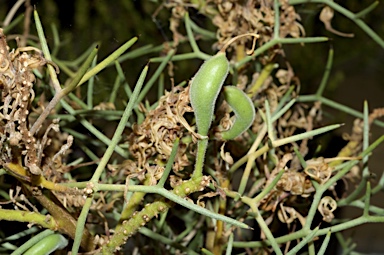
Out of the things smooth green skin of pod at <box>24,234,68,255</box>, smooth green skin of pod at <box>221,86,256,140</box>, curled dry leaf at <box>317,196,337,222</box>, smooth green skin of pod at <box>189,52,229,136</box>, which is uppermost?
smooth green skin of pod at <box>189,52,229,136</box>

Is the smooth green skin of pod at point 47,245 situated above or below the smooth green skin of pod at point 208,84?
below

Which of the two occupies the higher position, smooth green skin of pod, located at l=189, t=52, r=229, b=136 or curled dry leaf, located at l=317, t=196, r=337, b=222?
smooth green skin of pod, located at l=189, t=52, r=229, b=136

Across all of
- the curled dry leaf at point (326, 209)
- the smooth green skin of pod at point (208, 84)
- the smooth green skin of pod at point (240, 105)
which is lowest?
the curled dry leaf at point (326, 209)

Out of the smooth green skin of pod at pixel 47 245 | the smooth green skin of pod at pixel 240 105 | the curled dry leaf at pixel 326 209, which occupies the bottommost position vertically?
the curled dry leaf at pixel 326 209

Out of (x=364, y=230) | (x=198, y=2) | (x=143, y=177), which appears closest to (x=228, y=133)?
(x=143, y=177)

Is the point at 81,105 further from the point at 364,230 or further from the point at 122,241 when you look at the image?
the point at 364,230
